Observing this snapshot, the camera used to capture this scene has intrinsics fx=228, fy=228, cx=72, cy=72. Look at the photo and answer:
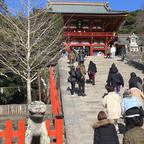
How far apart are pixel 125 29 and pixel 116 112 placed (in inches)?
2184

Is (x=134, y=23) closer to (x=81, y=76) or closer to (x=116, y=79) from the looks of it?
(x=81, y=76)

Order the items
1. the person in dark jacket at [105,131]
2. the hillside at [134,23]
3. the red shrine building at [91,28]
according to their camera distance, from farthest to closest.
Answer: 1. the hillside at [134,23]
2. the red shrine building at [91,28]
3. the person in dark jacket at [105,131]

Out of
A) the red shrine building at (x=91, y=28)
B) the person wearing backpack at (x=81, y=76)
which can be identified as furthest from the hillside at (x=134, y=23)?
the person wearing backpack at (x=81, y=76)

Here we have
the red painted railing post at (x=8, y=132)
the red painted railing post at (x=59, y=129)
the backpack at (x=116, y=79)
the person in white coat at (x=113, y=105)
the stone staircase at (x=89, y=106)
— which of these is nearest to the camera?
the red painted railing post at (x=8, y=132)

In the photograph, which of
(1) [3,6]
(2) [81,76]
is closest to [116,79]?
(2) [81,76]

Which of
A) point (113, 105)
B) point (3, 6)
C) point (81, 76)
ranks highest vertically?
point (3, 6)

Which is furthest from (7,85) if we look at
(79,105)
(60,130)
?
(60,130)

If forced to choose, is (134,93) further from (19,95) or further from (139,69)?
(139,69)

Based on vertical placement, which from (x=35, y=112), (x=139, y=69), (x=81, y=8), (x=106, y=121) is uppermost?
(x=81, y=8)

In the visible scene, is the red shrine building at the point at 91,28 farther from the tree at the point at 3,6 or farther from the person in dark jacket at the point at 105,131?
the person in dark jacket at the point at 105,131

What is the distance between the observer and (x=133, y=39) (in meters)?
38.1

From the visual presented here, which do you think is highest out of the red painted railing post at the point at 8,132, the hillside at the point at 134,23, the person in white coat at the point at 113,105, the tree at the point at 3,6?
the hillside at the point at 134,23

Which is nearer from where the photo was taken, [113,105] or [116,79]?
[113,105]

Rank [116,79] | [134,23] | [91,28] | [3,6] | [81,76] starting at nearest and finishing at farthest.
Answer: [116,79], [81,76], [3,6], [91,28], [134,23]
